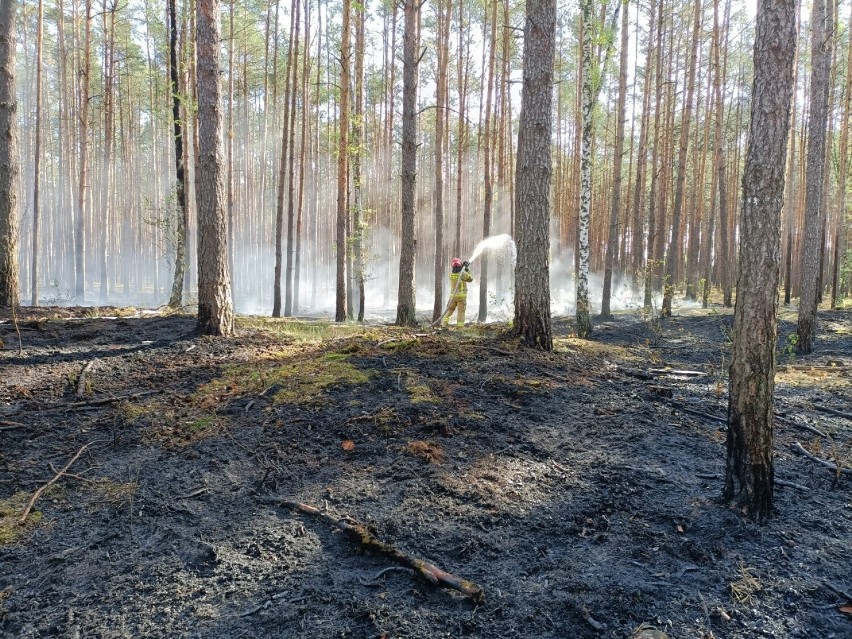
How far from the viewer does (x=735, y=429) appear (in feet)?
10.6

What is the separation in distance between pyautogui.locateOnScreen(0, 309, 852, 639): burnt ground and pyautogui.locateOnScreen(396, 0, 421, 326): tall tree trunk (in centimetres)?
502

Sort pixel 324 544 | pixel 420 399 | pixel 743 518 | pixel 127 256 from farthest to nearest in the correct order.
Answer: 1. pixel 127 256
2. pixel 420 399
3. pixel 743 518
4. pixel 324 544

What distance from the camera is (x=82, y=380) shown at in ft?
16.9

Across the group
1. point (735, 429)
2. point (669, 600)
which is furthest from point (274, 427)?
point (735, 429)

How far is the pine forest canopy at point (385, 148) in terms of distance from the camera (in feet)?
57.7

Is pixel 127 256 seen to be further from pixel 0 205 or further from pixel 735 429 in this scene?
pixel 735 429

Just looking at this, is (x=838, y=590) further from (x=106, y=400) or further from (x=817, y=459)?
(x=106, y=400)

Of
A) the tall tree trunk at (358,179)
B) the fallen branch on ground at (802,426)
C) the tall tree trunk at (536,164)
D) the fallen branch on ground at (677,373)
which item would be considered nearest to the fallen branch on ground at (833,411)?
the fallen branch on ground at (802,426)

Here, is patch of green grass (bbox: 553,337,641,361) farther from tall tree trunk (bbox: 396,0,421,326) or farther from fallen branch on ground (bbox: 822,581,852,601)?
fallen branch on ground (bbox: 822,581,852,601)

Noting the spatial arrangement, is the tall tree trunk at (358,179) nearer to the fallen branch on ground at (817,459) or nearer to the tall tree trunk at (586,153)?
the tall tree trunk at (586,153)

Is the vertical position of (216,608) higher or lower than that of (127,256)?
lower

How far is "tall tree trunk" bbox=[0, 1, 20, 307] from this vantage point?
906 centimetres

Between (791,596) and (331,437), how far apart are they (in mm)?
3280

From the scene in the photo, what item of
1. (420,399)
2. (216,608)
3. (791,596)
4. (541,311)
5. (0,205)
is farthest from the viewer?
(0,205)
